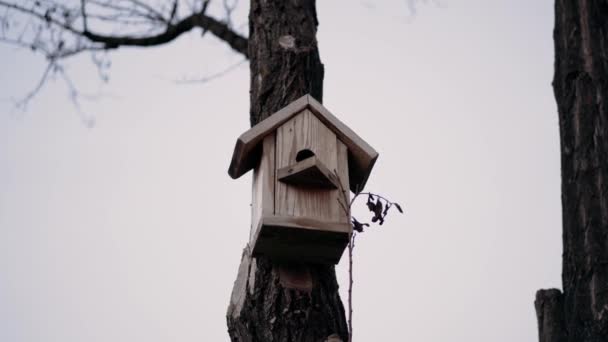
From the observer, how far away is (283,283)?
2674 mm

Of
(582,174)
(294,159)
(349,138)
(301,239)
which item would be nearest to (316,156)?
(294,159)

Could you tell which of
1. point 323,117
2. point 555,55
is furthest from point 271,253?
point 555,55

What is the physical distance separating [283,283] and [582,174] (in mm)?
1914

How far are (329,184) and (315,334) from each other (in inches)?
21.2

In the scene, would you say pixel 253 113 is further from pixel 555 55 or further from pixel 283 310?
pixel 555 55

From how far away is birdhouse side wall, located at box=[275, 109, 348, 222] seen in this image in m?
2.52

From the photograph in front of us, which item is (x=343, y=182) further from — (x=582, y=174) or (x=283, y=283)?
(x=582, y=174)

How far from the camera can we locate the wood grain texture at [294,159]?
2523 millimetres

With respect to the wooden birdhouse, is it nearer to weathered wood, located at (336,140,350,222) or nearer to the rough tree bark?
weathered wood, located at (336,140,350,222)

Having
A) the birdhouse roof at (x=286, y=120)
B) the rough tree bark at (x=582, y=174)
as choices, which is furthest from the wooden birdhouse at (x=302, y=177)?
the rough tree bark at (x=582, y=174)

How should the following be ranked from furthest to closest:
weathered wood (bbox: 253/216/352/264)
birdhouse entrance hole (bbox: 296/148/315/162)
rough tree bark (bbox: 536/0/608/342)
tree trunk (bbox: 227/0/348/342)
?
1. rough tree bark (bbox: 536/0/608/342)
2. birdhouse entrance hole (bbox: 296/148/315/162)
3. tree trunk (bbox: 227/0/348/342)
4. weathered wood (bbox: 253/216/352/264)

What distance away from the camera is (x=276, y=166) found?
2.61 m

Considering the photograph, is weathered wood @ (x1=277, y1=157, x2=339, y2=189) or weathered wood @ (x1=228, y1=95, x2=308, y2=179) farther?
weathered wood @ (x1=228, y1=95, x2=308, y2=179)

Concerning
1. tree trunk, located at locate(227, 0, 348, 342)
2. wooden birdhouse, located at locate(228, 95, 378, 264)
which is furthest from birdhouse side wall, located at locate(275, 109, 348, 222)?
tree trunk, located at locate(227, 0, 348, 342)
